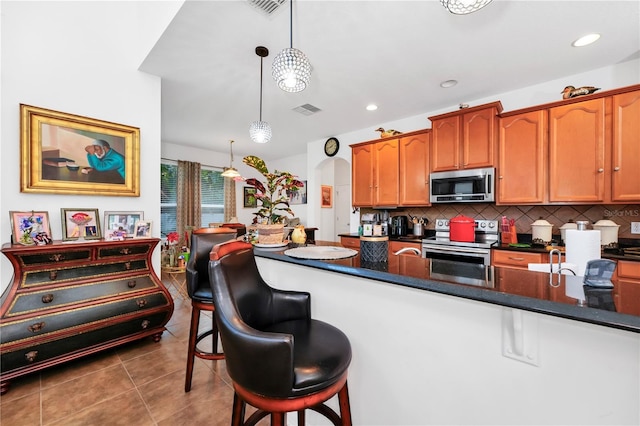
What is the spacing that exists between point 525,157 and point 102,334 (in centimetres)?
449

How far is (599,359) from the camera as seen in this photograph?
73cm

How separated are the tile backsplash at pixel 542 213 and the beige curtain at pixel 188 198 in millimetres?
4837

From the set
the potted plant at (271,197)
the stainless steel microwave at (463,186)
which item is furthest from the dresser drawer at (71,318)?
the stainless steel microwave at (463,186)

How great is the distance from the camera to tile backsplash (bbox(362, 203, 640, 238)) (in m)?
2.57

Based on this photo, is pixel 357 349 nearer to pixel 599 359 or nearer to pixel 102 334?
pixel 599 359

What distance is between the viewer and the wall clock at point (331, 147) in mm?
5004

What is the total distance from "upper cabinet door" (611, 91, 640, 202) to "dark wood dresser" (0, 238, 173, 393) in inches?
173

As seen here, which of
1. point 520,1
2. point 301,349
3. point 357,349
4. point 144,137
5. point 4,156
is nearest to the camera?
point 301,349

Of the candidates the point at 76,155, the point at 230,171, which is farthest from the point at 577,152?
the point at 230,171

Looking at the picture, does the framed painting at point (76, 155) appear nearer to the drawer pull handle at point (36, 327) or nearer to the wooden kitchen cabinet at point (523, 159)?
the drawer pull handle at point (36, 327)

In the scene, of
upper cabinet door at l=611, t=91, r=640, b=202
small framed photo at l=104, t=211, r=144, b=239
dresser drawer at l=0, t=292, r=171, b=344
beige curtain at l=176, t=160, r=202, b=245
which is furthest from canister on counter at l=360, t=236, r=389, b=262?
beige curtain at l=176, t=160, r=202, b=245

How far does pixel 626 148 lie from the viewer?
7.59 feet

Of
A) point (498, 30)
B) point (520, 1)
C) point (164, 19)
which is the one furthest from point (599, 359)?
point (164, 19)

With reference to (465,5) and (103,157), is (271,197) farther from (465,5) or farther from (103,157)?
(103,157)
